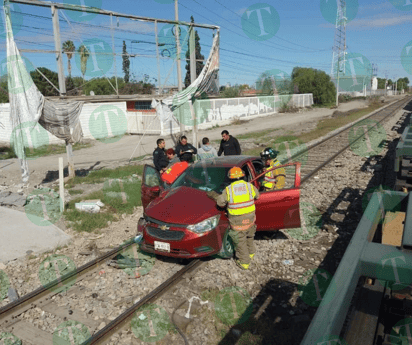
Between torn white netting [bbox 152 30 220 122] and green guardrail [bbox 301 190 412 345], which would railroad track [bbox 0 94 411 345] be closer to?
green guardrail [bbox 301 190 412 345]

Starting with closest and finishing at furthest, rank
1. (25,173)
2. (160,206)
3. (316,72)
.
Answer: (160,206)
(25,173)
(316,72)

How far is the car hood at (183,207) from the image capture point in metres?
5.98

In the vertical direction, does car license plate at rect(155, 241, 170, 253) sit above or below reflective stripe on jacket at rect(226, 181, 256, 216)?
below

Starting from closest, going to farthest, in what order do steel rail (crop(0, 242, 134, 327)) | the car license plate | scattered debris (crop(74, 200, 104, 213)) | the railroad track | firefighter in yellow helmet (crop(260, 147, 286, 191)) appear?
the railroad track
steel rail (crop(0, 242, 134, 327))
the car license plate
firefighter in yellow helmet (crop(260, 147, 286, 191))
scattered debris (crop(74, 200, 104, 213))

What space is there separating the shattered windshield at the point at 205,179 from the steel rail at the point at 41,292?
75.2 inches

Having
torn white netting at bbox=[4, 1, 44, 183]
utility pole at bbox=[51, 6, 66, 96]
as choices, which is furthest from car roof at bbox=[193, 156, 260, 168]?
utility pole at bbox=[51, 6, 66, 96]

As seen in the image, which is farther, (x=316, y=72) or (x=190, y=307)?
(x=316, y=72)

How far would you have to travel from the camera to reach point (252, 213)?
607cm

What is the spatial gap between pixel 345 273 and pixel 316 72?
75218 mm

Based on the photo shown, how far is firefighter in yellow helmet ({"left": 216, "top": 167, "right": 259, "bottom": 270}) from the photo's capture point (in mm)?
5934

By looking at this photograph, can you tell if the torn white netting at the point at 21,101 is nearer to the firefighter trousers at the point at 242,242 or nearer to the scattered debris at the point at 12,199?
the scattered debris at the point at 12,199

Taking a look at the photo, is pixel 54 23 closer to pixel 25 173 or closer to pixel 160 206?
pixel 25 173

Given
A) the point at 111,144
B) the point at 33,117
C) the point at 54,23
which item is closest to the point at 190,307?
the point at 33,117

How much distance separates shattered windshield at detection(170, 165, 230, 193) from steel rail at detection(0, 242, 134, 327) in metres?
1.91
